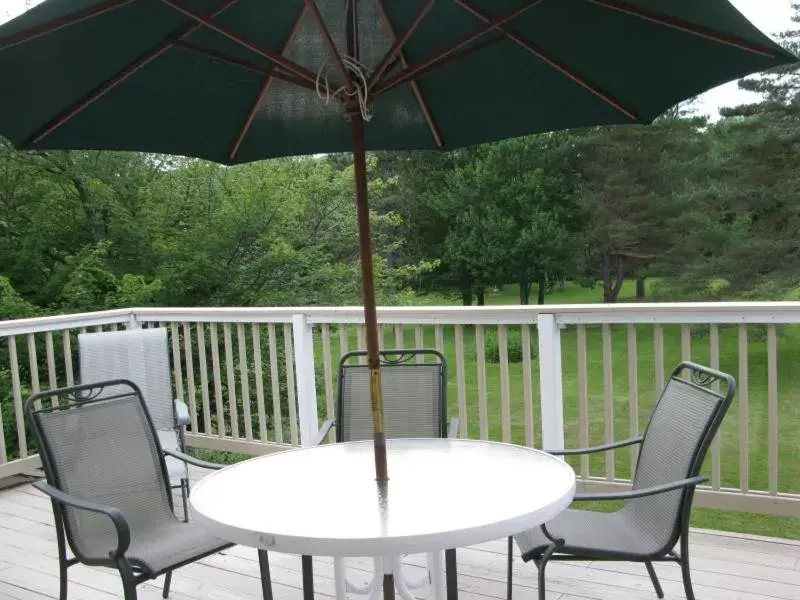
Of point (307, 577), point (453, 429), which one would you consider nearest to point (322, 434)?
point (453, 429)

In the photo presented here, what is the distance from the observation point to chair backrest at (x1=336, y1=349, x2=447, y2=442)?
3129 mm

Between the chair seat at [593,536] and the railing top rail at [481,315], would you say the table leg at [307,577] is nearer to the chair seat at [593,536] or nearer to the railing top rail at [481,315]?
the chair seat at [593,536]

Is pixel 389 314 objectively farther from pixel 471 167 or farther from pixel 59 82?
pixel 471 167

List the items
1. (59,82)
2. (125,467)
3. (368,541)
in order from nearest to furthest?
1. (368,541)
2. (59,82)
3. (125,467)

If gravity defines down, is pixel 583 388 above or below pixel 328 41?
below

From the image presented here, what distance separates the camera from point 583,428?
3.92 metres

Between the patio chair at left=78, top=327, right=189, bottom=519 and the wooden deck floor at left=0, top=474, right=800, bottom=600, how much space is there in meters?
0.90

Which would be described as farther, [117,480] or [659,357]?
[659,357]

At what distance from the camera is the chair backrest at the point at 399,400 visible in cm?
313

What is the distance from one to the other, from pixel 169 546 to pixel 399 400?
109cm

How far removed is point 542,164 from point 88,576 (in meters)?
14.6

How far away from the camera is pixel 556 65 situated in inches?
104

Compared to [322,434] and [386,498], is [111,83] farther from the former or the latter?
[386,498]

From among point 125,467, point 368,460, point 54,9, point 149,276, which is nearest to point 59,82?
point 54,9
